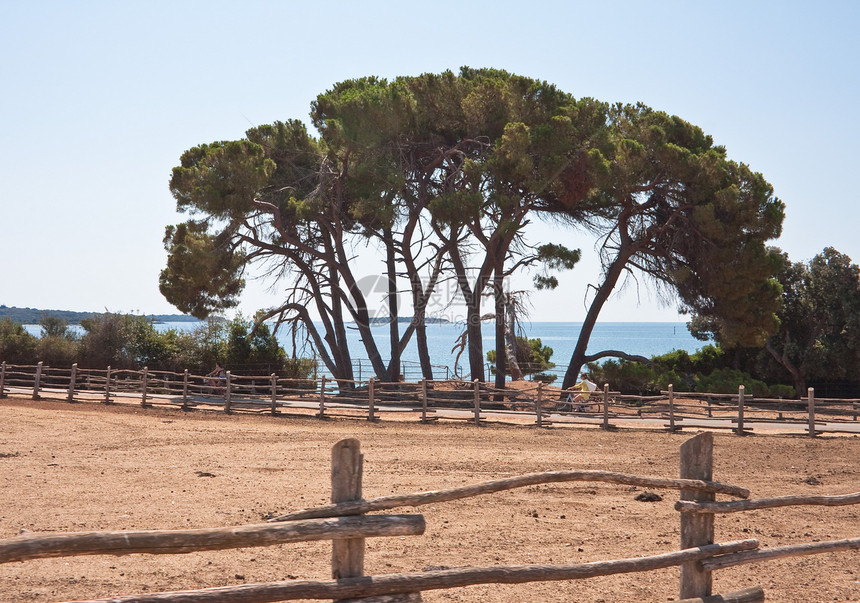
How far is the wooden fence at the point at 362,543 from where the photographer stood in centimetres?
379

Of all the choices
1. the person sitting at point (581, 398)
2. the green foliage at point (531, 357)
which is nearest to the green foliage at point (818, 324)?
the green foliage at point (531, 357)

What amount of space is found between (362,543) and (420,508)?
5238 millimetres

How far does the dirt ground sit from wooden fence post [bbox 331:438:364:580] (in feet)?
7.44

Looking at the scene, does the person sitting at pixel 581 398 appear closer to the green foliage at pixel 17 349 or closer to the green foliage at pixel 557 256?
the green foliage at pixel 557 256

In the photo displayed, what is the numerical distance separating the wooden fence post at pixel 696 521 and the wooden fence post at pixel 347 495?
236 cm

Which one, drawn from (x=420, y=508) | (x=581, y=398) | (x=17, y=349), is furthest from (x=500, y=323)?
(x=17, y=349)

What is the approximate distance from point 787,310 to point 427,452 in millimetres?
22480

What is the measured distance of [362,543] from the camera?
441cm

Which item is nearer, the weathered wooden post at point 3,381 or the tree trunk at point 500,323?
the weathered wooden post at point 3,381

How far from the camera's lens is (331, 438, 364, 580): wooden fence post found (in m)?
4.32

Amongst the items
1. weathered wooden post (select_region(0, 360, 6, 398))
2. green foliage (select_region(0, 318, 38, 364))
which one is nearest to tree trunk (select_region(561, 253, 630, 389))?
weathered wooden post (select_region(0, 360, 6, 398))

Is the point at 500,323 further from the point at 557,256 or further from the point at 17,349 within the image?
the point at 17,349

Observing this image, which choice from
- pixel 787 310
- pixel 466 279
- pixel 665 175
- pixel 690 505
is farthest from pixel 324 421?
pixel 787 310

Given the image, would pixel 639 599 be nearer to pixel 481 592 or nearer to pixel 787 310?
pixel 481 592
